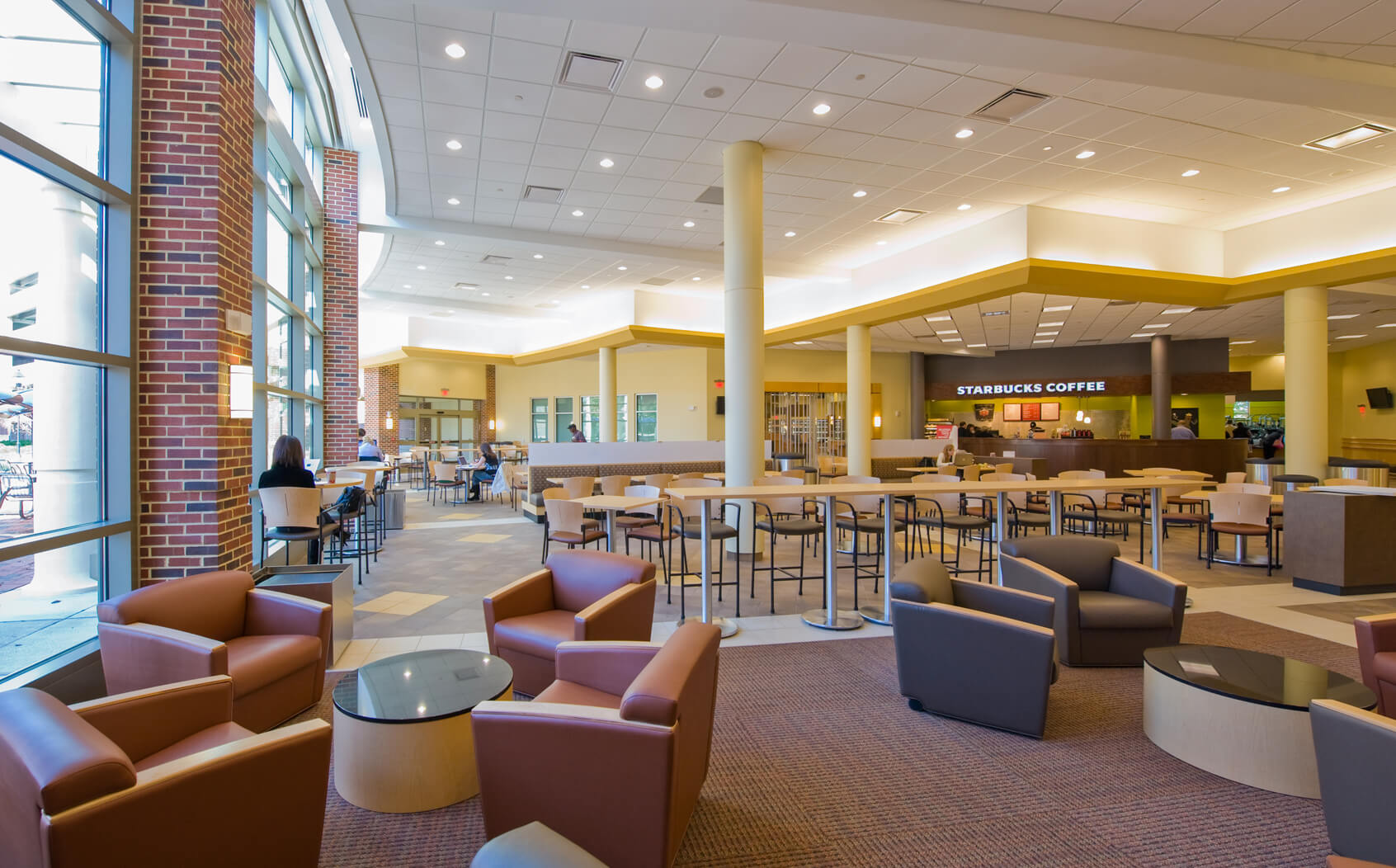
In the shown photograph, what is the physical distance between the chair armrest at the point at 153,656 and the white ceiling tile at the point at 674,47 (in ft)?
15.5

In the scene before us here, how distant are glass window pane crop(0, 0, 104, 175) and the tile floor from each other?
3.13 meters

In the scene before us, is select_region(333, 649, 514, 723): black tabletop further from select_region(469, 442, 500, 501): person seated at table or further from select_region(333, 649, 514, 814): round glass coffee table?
select_region(469, 442, 500, 501): person seated at table

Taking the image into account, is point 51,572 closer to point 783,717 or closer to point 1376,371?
point 783,717

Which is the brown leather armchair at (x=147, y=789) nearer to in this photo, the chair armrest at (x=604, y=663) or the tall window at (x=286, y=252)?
the chair armrest at (x=604, y=663)

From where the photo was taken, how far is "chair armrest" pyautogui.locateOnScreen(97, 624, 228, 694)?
258cm

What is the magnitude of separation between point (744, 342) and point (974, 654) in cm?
460

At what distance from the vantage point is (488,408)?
2294cm

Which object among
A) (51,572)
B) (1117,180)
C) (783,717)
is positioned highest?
(1117,180)

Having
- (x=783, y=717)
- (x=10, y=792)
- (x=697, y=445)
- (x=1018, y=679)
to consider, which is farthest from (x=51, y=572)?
(x=697, y=445)

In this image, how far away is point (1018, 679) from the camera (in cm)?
317

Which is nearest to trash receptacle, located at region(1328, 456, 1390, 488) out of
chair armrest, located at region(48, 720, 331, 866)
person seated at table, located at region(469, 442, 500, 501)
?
chair armrest, located at region(48, 720, 331, 866)

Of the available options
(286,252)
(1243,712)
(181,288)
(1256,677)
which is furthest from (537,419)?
(1243,712)

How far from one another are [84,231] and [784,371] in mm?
16729

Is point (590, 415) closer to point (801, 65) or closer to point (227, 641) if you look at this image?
point (801, 65)
